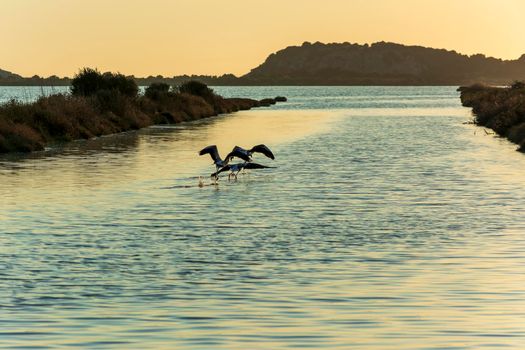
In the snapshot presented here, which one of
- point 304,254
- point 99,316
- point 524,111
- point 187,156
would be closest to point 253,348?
point 99,316

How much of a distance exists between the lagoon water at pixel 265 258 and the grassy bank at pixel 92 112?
1179cm

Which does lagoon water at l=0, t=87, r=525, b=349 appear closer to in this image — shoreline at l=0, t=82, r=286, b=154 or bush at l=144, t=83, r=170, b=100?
shoreline at l=0, t=82, r=286, b=154

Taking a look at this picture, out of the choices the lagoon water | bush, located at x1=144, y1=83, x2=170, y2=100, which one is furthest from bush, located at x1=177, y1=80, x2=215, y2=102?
the lagoon water

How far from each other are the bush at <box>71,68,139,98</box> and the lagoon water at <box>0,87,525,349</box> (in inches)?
1697

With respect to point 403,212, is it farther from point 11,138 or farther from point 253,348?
point 11,138

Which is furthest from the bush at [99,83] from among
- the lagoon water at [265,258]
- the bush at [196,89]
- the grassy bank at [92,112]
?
the lagoon water at [265,258]

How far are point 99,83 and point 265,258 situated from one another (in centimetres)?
6512

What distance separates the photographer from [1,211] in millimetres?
24609

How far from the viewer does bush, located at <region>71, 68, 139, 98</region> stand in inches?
3167

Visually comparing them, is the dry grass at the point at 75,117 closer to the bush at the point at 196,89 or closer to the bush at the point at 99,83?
the bush at the point at 99,83

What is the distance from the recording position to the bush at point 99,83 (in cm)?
8044

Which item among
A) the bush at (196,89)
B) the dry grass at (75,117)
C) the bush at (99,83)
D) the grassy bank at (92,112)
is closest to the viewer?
the dry grass at (75,117)

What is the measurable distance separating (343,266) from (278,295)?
8.68 feet

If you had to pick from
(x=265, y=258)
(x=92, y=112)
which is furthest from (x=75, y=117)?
(x=265, y=258)
